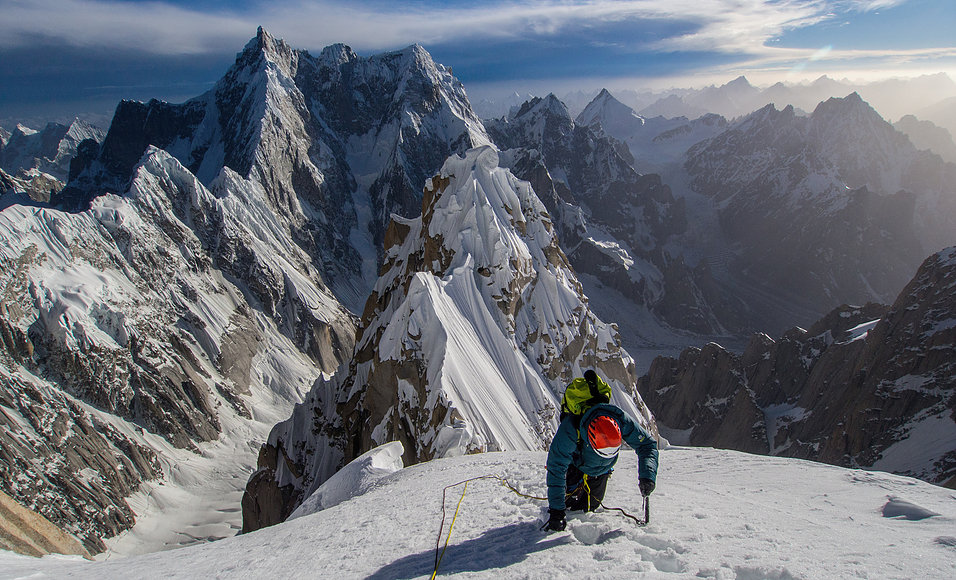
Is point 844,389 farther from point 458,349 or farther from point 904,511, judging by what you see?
point 904,511

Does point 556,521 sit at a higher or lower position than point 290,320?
higher

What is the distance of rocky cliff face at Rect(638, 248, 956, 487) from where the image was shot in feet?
182

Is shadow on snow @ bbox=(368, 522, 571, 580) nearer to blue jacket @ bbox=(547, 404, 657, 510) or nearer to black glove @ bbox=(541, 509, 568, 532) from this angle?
black glove @ bbox=(541, 509, 568, 532)

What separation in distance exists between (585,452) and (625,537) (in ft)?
4.24

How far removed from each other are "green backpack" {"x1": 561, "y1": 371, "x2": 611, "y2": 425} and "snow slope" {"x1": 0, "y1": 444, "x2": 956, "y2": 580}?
66.2 inches

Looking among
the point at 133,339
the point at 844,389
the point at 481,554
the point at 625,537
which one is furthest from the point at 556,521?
the point at 133,339

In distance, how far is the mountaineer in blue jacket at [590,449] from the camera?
25.2 ft

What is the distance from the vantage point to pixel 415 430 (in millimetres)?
30797

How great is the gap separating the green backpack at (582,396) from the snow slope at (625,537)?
168 centimetres

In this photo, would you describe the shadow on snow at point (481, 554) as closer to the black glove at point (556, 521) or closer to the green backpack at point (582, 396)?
the black glove at point (556, 521)

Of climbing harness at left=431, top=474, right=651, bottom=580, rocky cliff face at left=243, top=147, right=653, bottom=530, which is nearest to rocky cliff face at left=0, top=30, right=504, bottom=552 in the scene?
rocky cliff face at left=243, top=147, right=653, bottom=530

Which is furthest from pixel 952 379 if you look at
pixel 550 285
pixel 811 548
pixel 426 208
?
pixel 811 548

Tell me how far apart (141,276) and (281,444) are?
249ft

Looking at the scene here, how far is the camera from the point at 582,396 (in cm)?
790
